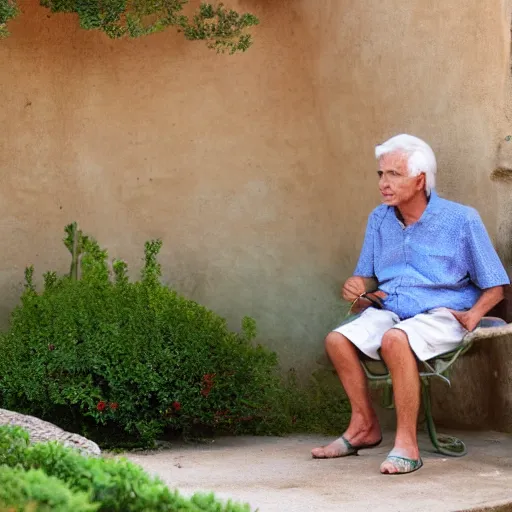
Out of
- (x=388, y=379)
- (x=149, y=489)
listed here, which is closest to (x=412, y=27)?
(x=388, y=379)

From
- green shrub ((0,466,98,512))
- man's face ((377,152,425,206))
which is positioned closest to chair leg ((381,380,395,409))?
man's face ((377,152,425,206))

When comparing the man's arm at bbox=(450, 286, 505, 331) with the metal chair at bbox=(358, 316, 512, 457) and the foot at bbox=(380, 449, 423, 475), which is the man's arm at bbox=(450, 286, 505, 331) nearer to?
the metal chair at bbox=(358, 316, 512, 457)

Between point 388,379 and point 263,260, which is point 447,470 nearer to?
point 388,379

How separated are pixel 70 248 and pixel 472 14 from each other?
254 centimetres

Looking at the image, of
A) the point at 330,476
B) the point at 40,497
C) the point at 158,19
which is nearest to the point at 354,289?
the point at 330,476

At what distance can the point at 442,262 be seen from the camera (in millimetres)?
4961

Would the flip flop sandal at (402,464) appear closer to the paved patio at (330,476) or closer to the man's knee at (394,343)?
the paved patio at (330,476)

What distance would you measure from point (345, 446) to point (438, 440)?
49 cm

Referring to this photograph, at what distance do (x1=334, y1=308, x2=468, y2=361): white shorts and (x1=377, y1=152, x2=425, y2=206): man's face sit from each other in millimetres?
534

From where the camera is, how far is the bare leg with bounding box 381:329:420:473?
4637 millimetres

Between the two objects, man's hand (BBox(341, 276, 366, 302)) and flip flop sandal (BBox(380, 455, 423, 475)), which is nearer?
flip flop sandal (BBox(380, 455, 423, 475))

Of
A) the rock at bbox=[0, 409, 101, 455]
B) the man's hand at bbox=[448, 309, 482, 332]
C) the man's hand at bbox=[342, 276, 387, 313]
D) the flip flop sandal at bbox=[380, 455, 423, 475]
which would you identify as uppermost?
the man's hand at bbox=[342, 276, 387, 313]

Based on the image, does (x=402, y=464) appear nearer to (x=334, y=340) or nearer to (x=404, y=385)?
(x=404, y=385)

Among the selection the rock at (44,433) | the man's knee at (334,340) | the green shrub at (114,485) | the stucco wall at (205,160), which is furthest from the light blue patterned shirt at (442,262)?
the green shrub at (114,485)
